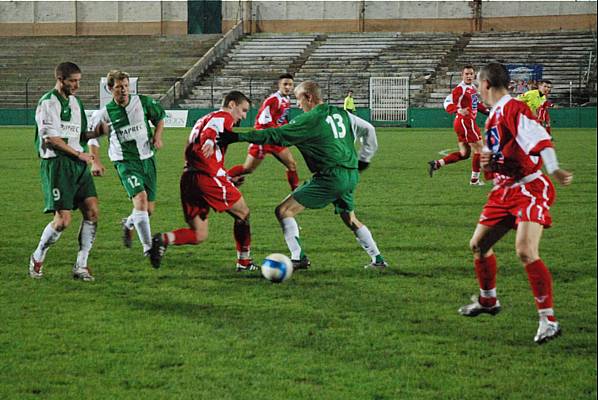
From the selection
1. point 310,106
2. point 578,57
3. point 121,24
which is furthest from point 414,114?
point 310,106

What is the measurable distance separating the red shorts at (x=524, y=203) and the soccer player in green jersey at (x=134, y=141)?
3690 millimetres

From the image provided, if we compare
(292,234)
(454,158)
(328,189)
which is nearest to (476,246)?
(328,189)

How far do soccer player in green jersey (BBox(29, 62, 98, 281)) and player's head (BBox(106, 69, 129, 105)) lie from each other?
0.45 metres

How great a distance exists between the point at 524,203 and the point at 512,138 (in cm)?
42

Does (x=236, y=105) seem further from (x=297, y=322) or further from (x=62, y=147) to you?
(x=297, y=322)

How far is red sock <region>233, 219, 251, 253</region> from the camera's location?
25.9ft

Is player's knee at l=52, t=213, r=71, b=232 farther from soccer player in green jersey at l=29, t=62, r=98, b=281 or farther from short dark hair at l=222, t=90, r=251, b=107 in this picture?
short dark hair at l=222, t=90, r=251, b=107

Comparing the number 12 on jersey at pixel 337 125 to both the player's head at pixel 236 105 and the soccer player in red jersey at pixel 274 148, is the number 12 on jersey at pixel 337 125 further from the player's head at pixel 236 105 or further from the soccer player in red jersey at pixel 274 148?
the soccer player in red jersey at pixel 274 148

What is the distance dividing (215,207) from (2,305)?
193cm

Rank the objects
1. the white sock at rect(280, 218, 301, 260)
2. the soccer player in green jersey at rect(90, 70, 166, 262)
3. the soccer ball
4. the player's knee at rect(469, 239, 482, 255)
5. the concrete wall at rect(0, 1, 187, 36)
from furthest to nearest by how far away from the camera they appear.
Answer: the concrete wall at rect(0, 1, 187, 36) < the soccer player in green jersey at rect(90, 70, 166, 262) < the white sock at rect(280, 218, 301, 260) < the soccer ball < the player's knee at rect(469, 239, 482, 255)

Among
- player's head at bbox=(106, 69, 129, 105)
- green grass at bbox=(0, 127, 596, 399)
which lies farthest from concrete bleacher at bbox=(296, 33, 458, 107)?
player's head at bbox=(106, 69, 129, 105)

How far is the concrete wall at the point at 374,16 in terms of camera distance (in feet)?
155

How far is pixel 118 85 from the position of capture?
25.9 feet

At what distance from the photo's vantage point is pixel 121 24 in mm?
48844
